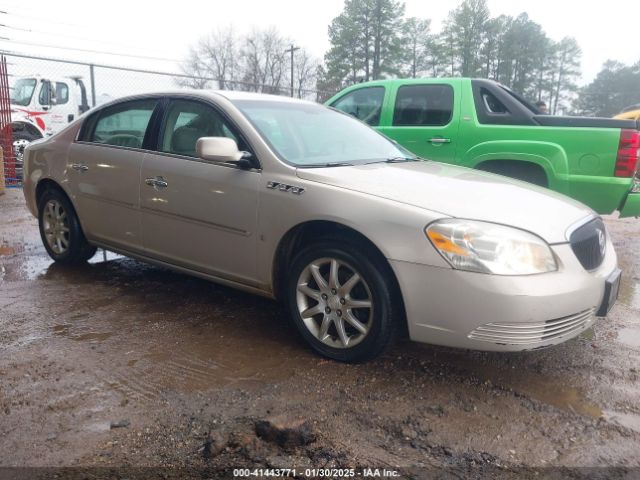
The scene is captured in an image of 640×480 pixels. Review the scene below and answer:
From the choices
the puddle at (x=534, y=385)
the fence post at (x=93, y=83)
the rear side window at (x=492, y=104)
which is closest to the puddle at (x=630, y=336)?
the puddle at (x=534, y=385)

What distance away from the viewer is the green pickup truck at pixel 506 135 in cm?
513

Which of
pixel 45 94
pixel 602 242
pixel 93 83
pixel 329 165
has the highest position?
pixel 93 83

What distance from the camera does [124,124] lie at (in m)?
4.46

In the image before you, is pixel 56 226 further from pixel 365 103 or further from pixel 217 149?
pixel 365 103

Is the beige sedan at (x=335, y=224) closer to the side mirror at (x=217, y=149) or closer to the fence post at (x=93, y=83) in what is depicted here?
the side mirror at (x=217, y=149)

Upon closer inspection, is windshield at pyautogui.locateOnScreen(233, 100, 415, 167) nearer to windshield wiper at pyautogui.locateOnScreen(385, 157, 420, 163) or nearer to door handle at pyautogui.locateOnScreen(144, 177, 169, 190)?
windshield wiper at pyautogui.locateOnScreen(385, 157, 420, 163)

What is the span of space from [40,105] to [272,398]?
12243 mm

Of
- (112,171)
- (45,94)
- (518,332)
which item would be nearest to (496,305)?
(518,332)

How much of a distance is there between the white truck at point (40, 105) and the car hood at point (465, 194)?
10.8 meters

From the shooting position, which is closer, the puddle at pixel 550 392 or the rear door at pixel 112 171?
the puddle at pixel 550 392

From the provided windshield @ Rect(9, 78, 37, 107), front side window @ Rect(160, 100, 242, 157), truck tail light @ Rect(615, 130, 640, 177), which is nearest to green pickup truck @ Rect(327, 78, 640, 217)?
truck tail light @ Rect(615, 130, 640, 177)

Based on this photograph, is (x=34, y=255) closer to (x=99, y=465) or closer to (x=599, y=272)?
(x=99, y=465)

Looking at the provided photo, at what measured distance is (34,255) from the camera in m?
5.63

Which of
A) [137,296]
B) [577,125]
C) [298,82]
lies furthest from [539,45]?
[137,296]
